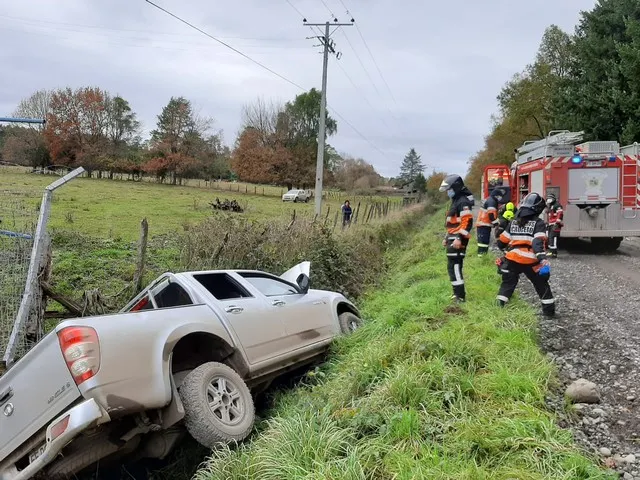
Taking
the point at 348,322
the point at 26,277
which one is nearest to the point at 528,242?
the point at 348,322

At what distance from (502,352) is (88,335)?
3.39 meters

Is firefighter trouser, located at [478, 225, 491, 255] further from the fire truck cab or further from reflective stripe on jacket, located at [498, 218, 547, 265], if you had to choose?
the fire truck cab

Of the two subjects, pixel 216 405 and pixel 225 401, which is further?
pixel 225 401

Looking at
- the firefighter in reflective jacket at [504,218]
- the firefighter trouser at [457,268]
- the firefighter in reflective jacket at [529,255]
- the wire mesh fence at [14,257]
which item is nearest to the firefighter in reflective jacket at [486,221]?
the firefighter in reflective jacket at [504,218]

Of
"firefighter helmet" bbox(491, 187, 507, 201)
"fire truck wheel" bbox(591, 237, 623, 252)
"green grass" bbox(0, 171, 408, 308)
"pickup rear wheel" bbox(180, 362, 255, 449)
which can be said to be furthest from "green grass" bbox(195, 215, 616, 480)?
"fire truck wheel" bbox(591, 237, 623, 252)

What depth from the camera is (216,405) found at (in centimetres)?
373

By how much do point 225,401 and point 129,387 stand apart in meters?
0.84

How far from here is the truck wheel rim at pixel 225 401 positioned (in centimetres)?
373

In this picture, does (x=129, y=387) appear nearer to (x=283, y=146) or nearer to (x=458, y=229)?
(x=458, y=229)

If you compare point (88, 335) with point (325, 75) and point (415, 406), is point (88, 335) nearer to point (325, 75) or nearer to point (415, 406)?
point (415, 406)

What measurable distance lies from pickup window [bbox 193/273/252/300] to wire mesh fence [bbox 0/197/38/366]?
205 cm

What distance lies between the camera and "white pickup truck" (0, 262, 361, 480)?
10.3 ft

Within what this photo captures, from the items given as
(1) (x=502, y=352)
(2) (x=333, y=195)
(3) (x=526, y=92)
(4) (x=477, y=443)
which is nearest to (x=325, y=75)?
(1) (x=502, y=352)

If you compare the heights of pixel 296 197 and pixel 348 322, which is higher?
pixel 296 197
